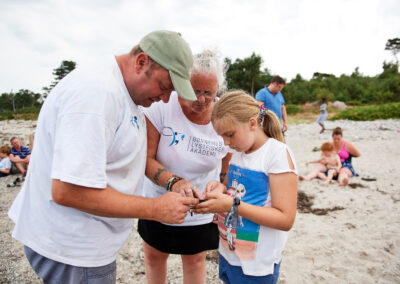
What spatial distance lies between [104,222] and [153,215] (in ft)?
0.87

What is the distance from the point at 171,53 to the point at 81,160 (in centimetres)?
68

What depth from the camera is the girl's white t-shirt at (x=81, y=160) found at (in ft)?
3.58

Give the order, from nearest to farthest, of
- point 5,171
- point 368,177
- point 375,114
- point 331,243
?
point 331,243 < point 368,177 < point 5,171 < point 375,114

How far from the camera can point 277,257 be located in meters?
1.69

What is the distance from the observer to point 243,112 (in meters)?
1.68

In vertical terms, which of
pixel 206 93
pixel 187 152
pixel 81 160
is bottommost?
pixel 187 152

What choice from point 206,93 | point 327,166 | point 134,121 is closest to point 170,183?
point 134,121

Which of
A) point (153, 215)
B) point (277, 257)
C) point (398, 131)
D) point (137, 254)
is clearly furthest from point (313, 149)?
point (153, 215)

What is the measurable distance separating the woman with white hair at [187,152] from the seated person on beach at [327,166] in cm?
518

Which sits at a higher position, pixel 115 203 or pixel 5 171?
pixel 115 203

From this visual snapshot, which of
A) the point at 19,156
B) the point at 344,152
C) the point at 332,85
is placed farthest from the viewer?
the point at 332,85

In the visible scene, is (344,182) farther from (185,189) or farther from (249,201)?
(185,189)

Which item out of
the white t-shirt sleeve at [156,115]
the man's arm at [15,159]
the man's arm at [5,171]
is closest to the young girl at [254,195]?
the white t-shirt sleeve at [156,115]

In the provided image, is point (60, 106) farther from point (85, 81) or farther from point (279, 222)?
point (279, 222)
